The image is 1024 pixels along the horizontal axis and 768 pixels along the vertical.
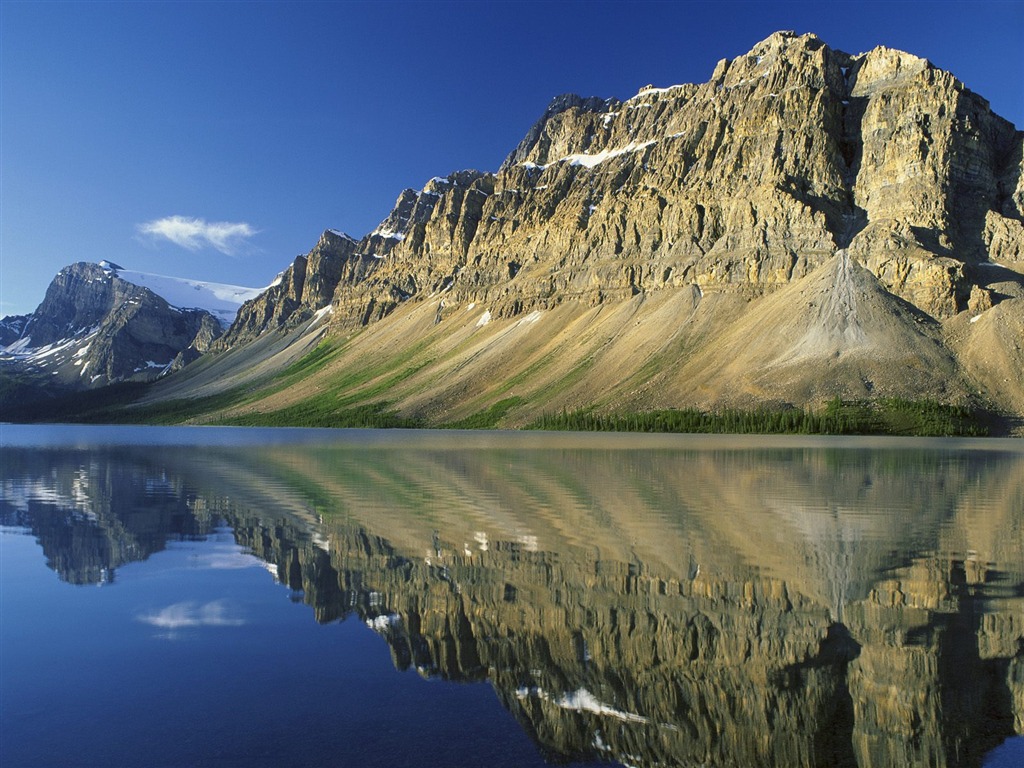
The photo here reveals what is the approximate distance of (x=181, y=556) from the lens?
21.2 m

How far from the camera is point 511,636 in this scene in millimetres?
13852

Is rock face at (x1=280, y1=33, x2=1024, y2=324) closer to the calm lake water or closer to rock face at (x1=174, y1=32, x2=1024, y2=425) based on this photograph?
rock face at (x1=174, y1=32, x2=1024, y2=425)

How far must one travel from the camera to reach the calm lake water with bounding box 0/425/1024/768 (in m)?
9.98

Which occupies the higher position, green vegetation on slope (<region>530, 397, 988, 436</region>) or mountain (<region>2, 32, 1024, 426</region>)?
mountain (<region>2, 32, 1024, 426</region>)

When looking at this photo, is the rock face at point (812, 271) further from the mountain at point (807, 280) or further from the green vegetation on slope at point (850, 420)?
the green vegetation on slope at point (850, 420)

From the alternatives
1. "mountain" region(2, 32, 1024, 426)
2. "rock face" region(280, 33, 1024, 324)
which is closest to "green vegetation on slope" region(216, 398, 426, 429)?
"mountain" region(2, 32, 1024, 426)

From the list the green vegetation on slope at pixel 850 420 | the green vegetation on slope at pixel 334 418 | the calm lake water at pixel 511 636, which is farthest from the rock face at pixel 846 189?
the calm lake water at pixel 511 636

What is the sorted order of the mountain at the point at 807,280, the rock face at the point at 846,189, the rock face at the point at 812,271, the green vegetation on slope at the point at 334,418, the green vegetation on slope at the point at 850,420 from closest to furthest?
the green vegetation on slope at the point at 850,420, the mountain at the point at 807,280, the rock face at the point at 812,271, the rock face at the point at 846,189, the green vegetation on slope at the point at 334,418

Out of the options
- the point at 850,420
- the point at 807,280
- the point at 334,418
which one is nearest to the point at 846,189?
the point at 807,280

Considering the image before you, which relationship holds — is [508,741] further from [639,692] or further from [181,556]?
[181,556]

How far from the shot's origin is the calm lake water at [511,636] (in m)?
9.98

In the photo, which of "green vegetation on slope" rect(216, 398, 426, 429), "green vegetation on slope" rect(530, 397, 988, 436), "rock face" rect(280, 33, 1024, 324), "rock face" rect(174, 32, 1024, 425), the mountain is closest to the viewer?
"green vegetation on slope" rect(530, 397, 988, 436)

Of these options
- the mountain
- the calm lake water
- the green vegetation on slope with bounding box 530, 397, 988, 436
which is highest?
the mountain

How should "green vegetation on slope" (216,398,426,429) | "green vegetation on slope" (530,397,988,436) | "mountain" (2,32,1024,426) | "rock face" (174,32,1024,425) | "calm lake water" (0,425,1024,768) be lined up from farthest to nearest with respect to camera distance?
"green vegetation on slope" (216,398,426,429) → "rock face" (174,32,1024,425) → "mountain" (2,32,1024,426) → "green vegetation on slope" (530,397,988,436) → "calm lake water" (0,425,1024,768)
